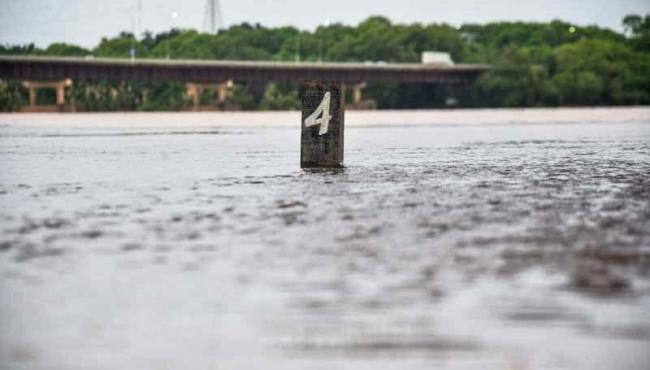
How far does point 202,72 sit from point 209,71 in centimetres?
113

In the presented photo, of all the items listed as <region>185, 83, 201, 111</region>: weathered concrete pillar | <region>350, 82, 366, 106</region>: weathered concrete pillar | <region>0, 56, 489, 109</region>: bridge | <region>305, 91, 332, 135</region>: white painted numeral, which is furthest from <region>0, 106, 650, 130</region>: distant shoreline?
<region>305, 91, 332, 135</region>: white painted numeral

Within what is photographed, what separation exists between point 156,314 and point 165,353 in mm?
1400

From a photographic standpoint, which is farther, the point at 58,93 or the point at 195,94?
the point at 195,94

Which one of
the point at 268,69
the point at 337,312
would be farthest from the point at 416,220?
the point at 268,69

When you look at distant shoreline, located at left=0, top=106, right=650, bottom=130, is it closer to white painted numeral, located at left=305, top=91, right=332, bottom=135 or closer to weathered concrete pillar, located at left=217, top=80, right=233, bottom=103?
weathered concrete pillar, located at left=217, top=80, right=233, bottom=103

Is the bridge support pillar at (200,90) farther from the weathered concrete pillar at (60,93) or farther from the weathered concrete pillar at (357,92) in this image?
the weathered concrete pillar at (60,93)

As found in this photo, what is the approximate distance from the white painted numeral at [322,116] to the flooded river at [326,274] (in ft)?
13.4

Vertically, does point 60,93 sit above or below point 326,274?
below

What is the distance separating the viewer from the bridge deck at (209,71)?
151 m

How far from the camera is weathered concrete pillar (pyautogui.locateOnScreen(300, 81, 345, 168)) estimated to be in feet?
93.5

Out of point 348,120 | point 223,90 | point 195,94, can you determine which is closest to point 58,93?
point 195,94

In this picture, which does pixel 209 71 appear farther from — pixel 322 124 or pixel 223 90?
pixel 322 124

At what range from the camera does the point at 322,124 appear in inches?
1131

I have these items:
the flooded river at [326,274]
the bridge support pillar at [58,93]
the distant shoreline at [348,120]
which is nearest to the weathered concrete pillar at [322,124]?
the flooded river at [326,274]
